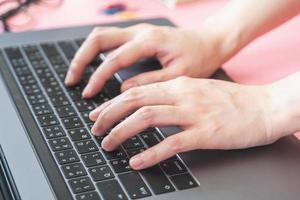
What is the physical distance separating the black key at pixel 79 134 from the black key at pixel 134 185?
0.09 m

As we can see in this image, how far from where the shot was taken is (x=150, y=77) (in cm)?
82

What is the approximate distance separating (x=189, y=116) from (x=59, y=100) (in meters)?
0.19

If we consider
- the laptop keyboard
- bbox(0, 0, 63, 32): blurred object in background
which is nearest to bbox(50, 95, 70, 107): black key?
the laptop keyboard

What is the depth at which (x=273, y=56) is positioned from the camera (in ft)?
3.18

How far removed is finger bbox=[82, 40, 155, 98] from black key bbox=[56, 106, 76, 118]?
4 centimetres

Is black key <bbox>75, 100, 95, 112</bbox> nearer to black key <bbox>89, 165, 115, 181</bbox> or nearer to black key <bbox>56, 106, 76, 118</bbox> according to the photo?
black key <bbox>56, 106, 76, 118</bbox>

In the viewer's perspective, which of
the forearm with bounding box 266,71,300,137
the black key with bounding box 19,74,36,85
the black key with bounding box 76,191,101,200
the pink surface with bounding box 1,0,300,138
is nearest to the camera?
the black key with bounding box 76,191,101,200

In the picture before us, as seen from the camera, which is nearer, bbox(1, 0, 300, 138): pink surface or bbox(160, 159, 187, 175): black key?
bbox(160, 159, 187, 175): black key

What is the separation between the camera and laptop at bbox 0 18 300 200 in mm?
630

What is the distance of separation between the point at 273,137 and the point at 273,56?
11.3 inches

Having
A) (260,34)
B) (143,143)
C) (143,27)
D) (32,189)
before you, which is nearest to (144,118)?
(143,143)

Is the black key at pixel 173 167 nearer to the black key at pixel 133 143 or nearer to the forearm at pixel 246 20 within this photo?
the black key at pixel 133 143

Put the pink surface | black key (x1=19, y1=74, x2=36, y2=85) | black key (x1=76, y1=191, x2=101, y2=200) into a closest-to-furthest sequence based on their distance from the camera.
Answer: black key (x1=76, y1=191, x2=101, y2=200) < black key (x1=19, y1=74, x2=36, y2=85) < the pink surface

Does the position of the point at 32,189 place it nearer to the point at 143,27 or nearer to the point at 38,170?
the point at 38,170
